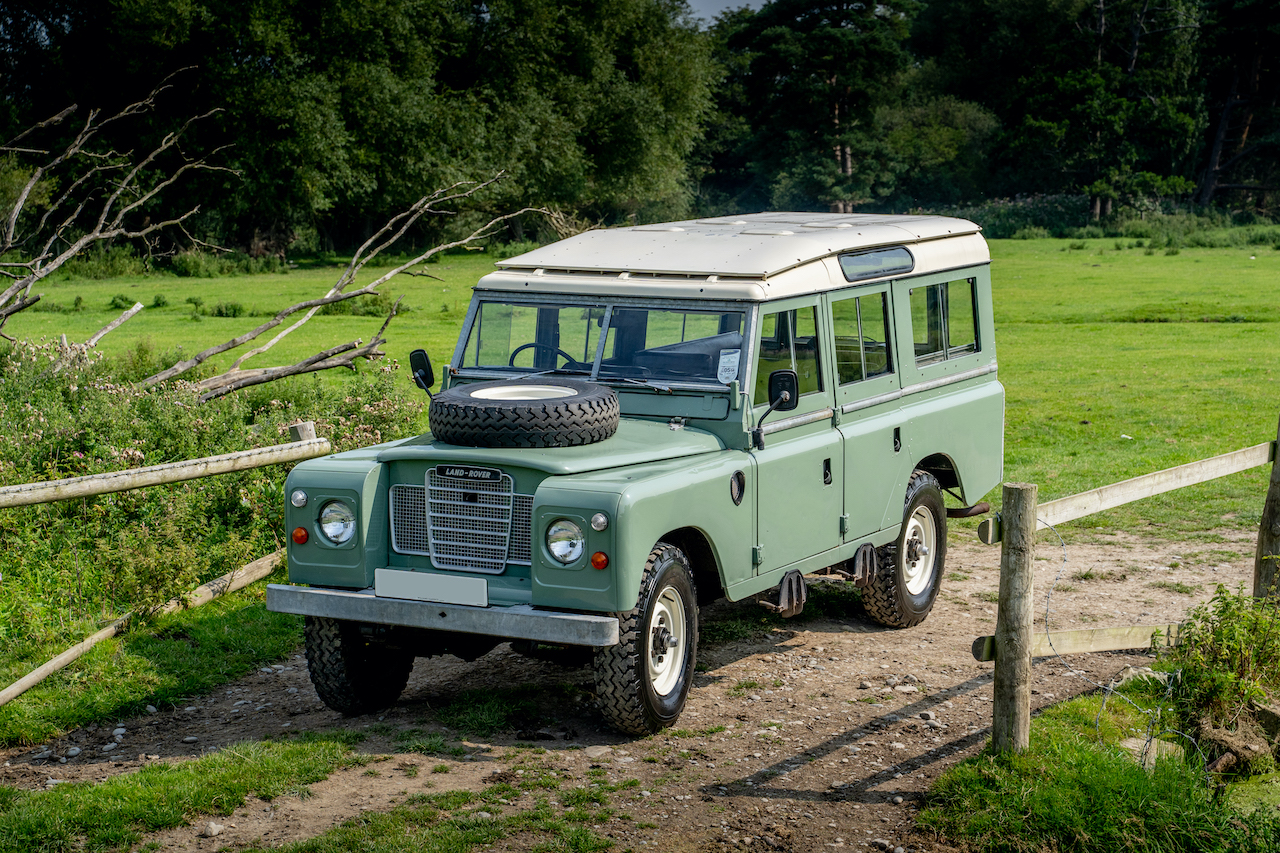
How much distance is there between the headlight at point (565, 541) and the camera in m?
Result: 6.21

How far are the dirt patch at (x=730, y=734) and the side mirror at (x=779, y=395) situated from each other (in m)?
1.50

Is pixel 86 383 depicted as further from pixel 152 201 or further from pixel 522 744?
pixel 152 201

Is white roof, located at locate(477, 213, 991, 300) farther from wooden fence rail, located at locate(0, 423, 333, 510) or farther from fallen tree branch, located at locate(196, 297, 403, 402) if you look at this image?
fallen tree branch, located at locate(196, 297, 403, 402)

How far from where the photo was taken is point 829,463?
26.0 feet

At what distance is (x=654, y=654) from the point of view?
22.2 feet

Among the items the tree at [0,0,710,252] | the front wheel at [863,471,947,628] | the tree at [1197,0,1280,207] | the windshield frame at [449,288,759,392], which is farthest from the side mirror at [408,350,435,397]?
the tree at [1197,0,1280,207]

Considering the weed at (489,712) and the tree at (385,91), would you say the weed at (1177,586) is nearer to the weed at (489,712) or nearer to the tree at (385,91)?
the weed at (489,712)

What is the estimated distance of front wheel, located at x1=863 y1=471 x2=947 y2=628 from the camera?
873cm

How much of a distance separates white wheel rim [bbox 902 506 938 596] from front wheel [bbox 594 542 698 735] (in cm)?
267

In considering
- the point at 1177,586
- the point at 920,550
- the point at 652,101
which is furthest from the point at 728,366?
the point at 652,101

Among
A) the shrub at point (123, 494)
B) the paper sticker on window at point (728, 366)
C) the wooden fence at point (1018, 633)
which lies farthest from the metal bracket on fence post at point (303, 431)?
the wooden fence at point (1018, 633)

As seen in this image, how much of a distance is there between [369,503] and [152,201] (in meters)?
43.8

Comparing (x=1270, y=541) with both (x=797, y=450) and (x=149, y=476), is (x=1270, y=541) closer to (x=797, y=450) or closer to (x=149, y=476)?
(x=797, y=450)

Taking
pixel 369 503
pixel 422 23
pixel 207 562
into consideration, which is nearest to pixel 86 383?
pixel 207 562
